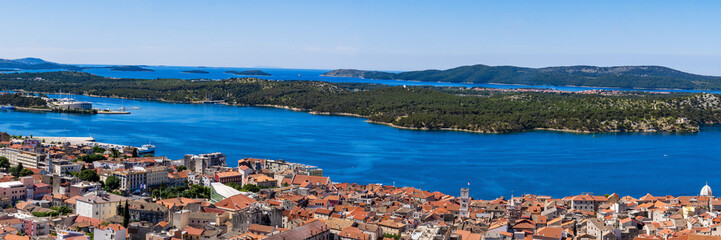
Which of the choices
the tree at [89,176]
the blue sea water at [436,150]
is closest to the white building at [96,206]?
the tree at [89,176]

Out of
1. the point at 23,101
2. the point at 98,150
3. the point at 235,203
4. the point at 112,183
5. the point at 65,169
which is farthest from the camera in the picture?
the point at 23,101

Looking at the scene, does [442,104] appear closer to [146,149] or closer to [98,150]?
[146,149]

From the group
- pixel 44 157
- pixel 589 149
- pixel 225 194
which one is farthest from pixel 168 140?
pixel 589 149

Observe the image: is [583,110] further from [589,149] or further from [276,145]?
[276,145]

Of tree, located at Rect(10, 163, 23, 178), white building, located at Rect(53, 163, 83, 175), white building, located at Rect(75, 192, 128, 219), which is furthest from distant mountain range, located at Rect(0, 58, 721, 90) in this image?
white building, located at Rect(75, 192, 128, 219)

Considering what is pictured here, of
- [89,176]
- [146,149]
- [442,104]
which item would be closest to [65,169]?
[89,176]

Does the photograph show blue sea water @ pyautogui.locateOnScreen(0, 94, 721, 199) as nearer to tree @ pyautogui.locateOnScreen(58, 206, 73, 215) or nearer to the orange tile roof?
the orange tile roof
